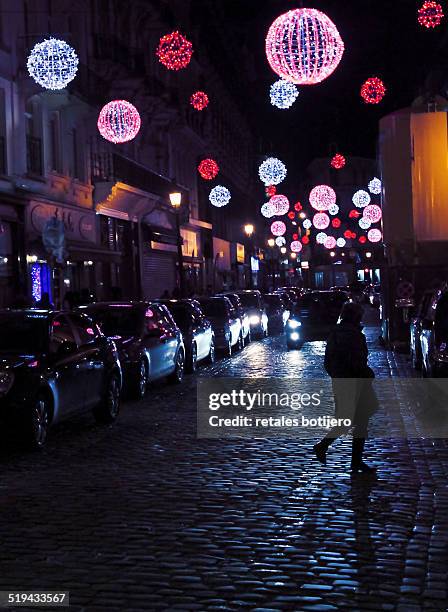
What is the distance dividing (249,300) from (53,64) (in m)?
15.8

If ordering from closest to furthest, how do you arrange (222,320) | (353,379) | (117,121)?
(353,379)
(117,121)
(222,320)

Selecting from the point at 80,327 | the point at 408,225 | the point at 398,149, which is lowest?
the point at 80,327

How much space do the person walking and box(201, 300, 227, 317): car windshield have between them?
1697 cm

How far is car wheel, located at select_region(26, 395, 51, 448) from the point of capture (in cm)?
1110

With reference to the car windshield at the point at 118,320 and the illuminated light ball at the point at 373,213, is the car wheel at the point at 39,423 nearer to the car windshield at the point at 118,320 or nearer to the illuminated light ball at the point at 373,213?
Answer: the car windshield at the point at 118,320

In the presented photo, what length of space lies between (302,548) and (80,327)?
7458 mm

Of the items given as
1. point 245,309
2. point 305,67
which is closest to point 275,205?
point 245,309

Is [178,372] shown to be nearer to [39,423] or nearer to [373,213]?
[39,423]

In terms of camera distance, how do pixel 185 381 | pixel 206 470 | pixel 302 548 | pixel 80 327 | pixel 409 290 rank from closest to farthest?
pixel 302 548 < pixel 206 470 < pixel 80 327 < pixel 185 381 < pixel 409 290

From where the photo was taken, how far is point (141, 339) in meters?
17.0

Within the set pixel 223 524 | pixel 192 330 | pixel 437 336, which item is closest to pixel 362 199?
pixel 192 330

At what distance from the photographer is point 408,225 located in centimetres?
2145

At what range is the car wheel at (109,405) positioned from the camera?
1377 cm

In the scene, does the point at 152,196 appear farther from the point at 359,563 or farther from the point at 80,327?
the point at 359,563
